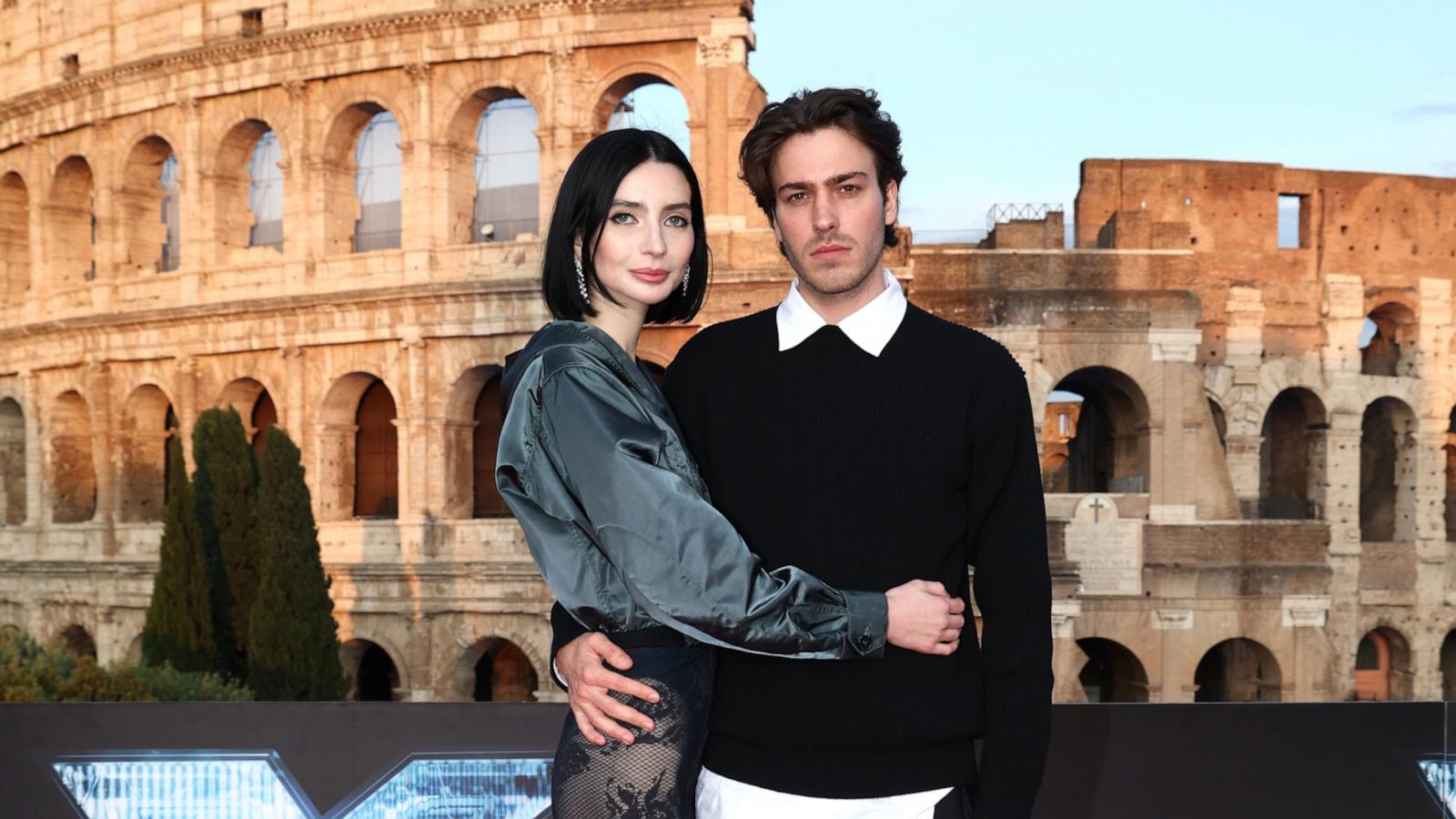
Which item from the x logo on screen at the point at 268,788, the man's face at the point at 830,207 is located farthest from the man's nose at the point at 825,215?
the x logo on screen at the point at 268,788

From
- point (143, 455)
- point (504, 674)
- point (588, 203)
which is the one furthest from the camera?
point (143, 455)

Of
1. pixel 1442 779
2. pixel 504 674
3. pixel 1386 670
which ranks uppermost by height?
pixel 1442 779

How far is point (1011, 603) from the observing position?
236 cm

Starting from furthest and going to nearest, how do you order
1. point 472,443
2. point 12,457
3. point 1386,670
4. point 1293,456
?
1. point 1293,456
2. point 1386,670
3. point 12,457
4. point 472,443

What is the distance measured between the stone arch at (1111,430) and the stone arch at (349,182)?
1085cm

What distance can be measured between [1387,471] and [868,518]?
24488 millimetres

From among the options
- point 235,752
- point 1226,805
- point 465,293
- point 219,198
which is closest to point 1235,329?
point 465,293

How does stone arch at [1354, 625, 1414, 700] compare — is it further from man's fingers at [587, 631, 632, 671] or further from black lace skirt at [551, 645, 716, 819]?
man's fingers at [587, 631, 632, 671]

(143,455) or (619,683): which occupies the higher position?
(619,683)

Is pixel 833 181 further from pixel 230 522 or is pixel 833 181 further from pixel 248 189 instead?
pixel 248 189

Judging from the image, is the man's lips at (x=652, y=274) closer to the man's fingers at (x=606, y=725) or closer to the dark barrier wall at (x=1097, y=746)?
the man's fingers at (x=606, y=725)

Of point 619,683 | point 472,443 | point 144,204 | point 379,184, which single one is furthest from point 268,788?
point 144,204

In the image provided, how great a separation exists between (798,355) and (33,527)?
68.8 feet

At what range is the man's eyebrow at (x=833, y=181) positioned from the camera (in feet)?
7.97
